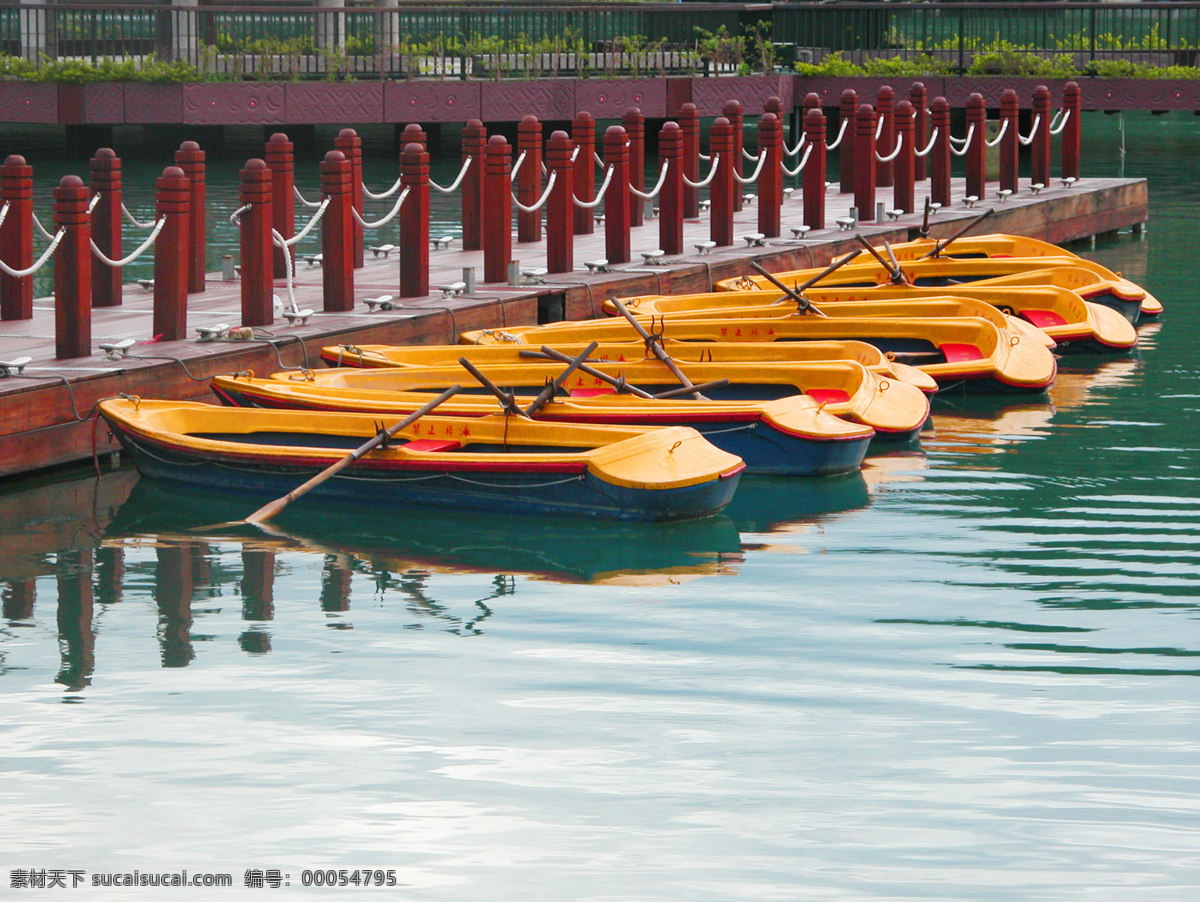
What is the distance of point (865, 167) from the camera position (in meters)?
19.6

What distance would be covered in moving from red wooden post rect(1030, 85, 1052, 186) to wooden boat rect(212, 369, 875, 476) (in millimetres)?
13139

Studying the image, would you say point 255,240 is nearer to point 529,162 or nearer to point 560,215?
point 560,215

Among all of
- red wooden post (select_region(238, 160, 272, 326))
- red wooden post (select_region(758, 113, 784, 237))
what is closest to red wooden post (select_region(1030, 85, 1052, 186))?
red wooden post (select_region(758, 113, 784, 237))

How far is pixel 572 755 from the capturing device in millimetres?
6605

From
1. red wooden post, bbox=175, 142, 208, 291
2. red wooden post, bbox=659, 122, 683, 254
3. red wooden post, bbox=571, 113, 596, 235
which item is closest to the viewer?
red wooden post, bbox=175, 142, 208, 291

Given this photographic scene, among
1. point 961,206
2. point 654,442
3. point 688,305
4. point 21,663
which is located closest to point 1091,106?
point 961,206

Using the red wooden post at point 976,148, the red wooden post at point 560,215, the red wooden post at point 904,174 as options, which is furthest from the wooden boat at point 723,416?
the red wooden post at point 976,148

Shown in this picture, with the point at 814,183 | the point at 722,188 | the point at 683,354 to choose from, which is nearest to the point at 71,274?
the point at 683,354

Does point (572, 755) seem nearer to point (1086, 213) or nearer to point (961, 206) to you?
point (961, 206)

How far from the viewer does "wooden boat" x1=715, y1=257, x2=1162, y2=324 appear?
16.4 metres

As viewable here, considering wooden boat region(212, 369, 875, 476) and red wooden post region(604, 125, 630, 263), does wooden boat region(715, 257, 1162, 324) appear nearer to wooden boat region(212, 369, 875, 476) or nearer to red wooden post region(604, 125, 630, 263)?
red wooden post region(604, 125, 630, 263)

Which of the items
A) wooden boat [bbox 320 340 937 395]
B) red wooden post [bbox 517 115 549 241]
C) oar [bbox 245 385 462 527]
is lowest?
oar [bbox 245 385 462 527]

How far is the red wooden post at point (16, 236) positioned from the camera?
12297 millimetres

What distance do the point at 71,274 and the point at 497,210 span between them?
4.41 m
